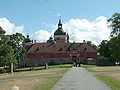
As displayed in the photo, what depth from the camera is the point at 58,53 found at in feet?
471

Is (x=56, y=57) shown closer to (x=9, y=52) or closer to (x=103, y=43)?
(x=103, y=43)

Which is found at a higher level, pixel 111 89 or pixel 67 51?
pixel 67 51

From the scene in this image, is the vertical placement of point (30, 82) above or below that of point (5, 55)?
below

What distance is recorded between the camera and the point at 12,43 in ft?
358

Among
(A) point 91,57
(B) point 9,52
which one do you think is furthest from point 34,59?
(B) point 9,52

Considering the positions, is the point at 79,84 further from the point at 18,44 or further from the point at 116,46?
the point at 18,44

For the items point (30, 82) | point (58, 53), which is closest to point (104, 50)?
point (58, 53)

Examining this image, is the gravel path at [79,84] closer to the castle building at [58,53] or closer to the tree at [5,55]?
the tree at [5,55]

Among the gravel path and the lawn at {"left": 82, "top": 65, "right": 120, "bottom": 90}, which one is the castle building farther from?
the gravel path

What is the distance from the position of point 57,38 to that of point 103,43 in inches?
1390

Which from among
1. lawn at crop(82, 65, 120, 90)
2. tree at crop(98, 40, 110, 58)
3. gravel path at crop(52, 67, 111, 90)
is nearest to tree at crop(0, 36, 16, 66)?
lawn at crop(82, 65, 120, 90)

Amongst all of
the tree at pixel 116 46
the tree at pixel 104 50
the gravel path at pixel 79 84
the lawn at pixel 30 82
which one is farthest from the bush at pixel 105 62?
the gravel path at pixel 79 84

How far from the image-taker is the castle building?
14038 centimetres

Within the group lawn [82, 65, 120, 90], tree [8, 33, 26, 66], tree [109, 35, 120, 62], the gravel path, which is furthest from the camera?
tree [8, 33, 26, 66]
